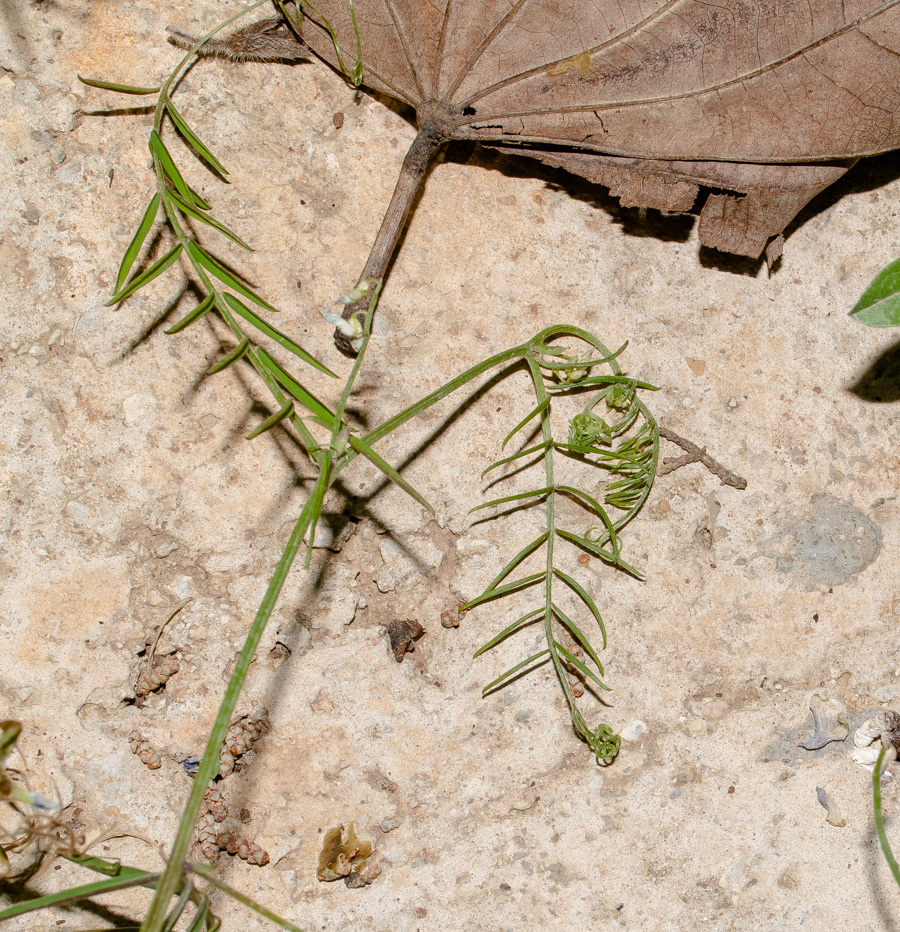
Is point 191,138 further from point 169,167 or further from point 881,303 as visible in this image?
point 881,303

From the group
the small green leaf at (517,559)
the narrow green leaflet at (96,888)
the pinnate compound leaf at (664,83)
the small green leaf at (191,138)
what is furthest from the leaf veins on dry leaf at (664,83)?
the narrow green leaflet at (96,888)

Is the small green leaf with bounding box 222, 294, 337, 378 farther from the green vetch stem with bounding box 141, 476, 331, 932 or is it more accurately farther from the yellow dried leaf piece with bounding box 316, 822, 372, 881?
the yellow dried leaf piece with bounding box 316, 822, 372, 881

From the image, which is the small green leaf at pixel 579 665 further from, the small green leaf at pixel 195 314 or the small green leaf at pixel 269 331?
the small green leaf at pixel 195 314

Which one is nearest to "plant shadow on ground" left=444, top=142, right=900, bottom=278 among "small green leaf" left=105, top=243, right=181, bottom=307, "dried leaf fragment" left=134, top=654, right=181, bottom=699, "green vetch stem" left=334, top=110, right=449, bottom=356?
"green vetch stem" left=334, top=110, right=449, bottom=356

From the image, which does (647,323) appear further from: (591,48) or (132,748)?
(132,748)

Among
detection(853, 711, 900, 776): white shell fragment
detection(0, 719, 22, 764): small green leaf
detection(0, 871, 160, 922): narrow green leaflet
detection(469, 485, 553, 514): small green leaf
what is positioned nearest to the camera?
detection(0, 719, 22, 764): small green leaf

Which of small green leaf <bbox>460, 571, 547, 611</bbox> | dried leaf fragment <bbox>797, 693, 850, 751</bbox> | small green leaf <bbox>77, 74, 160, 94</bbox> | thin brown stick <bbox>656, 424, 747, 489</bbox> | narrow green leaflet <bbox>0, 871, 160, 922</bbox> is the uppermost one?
small green leaf <bbox>77, 74, 160, 94</bbox>
